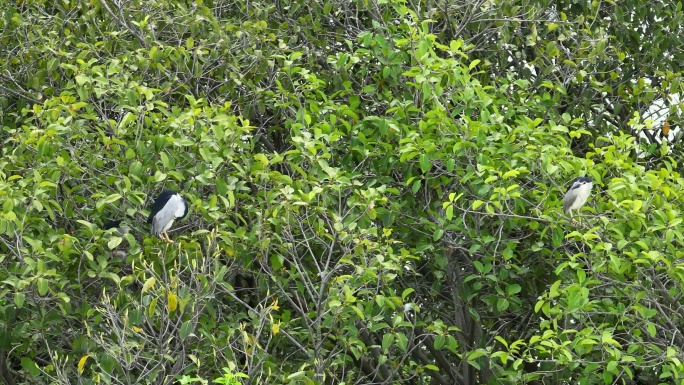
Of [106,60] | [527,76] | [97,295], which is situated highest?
[106,60]

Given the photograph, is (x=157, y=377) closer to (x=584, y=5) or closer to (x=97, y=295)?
(x=97, y=295)

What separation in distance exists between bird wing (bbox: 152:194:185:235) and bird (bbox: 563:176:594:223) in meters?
2.66

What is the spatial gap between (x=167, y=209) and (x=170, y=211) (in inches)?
1.0

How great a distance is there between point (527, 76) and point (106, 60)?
3.80 meters

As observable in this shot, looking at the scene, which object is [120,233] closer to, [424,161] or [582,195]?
[424,161]

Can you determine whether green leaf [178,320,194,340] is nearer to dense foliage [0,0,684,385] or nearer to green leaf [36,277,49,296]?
dense foliage [0,0,684,385]

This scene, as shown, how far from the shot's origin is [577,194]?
761 centimetres

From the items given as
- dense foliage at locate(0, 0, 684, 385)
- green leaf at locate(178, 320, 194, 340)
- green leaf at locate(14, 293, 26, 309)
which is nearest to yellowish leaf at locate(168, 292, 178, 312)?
dense foliage at locate(0, 0, 684, 385)

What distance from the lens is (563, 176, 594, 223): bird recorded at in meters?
7.58

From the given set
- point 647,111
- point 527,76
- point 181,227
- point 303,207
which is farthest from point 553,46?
point 181,227

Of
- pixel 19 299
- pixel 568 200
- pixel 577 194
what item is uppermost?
pixel 577 194

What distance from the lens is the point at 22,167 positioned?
8.33 meters

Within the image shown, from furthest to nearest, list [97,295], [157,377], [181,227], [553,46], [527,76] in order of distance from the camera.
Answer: [527,76], [553,46], [97,295], [181,227], [157,377]

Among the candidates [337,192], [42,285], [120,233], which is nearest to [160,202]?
[120,233]
